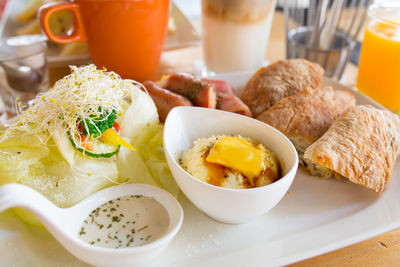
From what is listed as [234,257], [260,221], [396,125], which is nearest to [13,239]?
[234,257]

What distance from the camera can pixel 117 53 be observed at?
2.20 m

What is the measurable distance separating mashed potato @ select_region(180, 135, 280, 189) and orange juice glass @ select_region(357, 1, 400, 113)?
124 centimetres

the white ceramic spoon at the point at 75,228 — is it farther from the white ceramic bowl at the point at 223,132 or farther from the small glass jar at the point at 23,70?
the small glass jar at the point at 23,70

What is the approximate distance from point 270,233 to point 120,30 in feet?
4.95

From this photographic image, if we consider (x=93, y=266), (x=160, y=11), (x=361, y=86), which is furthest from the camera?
(x=361, y=86)

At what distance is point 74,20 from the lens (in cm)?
206

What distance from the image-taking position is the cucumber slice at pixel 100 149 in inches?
54.7

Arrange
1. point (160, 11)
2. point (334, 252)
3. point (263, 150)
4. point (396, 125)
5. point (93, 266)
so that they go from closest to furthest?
point (93, 266) → point (334, 252) → point (263, 150) → point (396, 125) → point (160, 11)

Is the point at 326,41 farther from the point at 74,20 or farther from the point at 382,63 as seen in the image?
the point at 74,20

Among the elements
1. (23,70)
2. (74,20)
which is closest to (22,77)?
(23,70)

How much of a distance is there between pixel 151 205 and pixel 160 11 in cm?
135

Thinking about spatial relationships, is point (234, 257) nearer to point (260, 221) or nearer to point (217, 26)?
point (260, 221)

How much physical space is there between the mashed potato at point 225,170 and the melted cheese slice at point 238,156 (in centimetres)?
2

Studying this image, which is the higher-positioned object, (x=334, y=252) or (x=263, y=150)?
(x=263, y=150)
